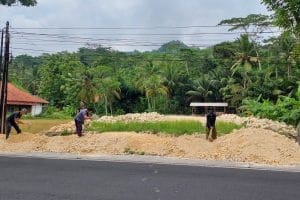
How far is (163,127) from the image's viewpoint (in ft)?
85.5

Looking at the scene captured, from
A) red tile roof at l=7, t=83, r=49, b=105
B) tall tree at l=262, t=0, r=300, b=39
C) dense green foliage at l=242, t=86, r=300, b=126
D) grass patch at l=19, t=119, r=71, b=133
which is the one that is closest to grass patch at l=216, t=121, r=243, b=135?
dense green foliage at l=242, t=86, r=300, b=126

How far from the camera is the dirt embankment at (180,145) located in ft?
65.9

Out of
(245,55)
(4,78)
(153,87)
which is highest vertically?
(245,55)

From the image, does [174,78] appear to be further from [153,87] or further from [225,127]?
[225,127]

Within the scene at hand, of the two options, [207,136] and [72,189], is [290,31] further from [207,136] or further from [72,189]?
[207,136]

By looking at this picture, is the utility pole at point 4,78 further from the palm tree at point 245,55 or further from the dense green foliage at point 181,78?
the palm tree at point 245,55

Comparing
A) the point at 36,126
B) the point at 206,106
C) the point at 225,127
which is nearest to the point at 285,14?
the point at 225,127

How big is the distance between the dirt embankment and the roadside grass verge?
1.09 meters

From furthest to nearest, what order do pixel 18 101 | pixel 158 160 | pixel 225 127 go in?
pixel 18 101 < pixel 225 127 < pixel 158 160

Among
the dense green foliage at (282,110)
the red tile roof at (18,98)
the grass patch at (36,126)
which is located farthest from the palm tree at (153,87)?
the dense green foliage at (282,110)

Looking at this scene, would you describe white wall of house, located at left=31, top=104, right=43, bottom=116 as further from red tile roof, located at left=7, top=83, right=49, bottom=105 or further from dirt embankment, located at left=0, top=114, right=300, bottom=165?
dirt embankment, located at left=0, top=114, right=300, bottom=165

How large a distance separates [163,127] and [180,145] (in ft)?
13.5

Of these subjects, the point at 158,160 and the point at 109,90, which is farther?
the point at 109,90

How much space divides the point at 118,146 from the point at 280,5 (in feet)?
43.2
